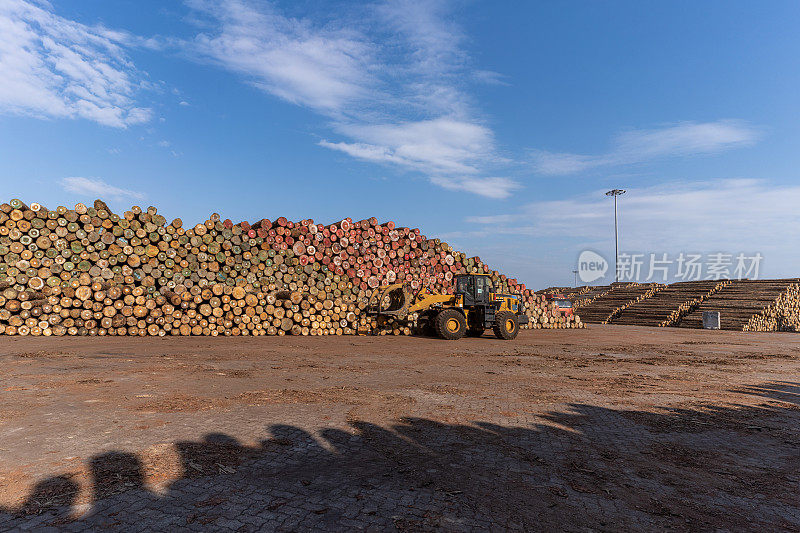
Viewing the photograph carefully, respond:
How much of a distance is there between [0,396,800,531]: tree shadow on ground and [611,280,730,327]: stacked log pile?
23.6 m

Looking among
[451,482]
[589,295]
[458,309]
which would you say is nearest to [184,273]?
[458,309]

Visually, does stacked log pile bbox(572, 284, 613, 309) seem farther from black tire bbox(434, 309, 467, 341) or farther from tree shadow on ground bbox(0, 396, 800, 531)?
tree shadow on ground bbox(0, 396, 800, 531)

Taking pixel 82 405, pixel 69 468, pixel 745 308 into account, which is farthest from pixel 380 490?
pixel 745 308

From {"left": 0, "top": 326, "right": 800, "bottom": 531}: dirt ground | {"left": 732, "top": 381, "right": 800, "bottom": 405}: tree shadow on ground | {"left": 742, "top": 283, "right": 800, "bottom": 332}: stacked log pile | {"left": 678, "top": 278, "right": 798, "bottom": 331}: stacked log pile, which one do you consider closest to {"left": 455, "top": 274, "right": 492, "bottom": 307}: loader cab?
{"left": 0, "top": 326, "right": 800, "bottom": 531}: dirt ground

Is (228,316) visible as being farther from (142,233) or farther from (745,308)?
(745,308)

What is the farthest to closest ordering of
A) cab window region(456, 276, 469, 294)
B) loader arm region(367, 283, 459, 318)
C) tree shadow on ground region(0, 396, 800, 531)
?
cab window region(456, 276, 469, 294) → loader arm region(367, 283, 459, 318) → tree shadow on ground region(0, 396, 800, 531)

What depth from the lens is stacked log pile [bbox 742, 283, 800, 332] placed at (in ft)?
75.2

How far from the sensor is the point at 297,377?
24.1ft

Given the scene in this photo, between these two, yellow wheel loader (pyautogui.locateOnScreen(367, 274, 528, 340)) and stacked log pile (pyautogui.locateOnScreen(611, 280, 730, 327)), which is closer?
yellow wheel loader (pyautogui.locateOnScreen(367, 274, 528, 340))

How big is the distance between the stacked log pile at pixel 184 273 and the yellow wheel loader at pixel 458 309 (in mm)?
1173

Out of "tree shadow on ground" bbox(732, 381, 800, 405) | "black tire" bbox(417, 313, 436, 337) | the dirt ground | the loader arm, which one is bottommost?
the dirt ground

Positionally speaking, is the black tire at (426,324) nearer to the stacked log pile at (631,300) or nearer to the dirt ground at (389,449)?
the dirt ground at (389,449)

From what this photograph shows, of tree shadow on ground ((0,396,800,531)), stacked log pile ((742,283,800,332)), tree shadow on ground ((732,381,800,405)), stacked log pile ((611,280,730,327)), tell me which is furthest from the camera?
stacked log pile ((611,280,730,327))

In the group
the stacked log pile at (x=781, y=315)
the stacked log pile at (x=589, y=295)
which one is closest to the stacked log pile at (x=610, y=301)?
the stacked log pile at (x=589, y=295)
